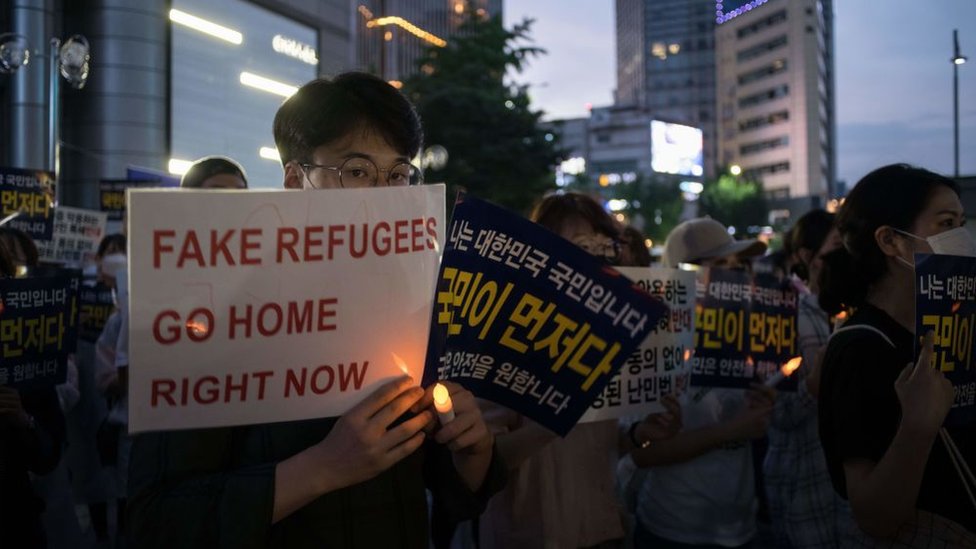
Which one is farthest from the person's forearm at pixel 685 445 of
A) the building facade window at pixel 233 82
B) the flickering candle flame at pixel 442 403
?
the building facade window at pixel 233 82

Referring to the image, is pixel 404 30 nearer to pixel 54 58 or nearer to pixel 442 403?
pixel 54 58

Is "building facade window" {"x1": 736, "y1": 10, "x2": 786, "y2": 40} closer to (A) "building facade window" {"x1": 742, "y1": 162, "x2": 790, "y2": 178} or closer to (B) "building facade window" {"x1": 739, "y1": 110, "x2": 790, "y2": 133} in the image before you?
(B) "building facade window" {"x1": 739, "y1": 110, "x2": 790, "y2": 133}

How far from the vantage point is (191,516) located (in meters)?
→ 1.44

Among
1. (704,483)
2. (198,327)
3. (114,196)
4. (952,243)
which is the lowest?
(704,483)

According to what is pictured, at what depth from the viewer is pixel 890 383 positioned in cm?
216

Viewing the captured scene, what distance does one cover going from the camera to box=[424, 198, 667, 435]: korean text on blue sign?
Answer: 69.2 inches

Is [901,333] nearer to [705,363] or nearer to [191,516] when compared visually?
[705,363]

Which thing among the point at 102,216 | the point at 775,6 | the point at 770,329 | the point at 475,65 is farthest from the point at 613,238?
the point at 775,6

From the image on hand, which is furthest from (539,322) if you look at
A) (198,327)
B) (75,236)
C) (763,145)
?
(763,145)

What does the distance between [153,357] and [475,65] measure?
26.2 metres

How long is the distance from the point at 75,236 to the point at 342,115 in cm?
709

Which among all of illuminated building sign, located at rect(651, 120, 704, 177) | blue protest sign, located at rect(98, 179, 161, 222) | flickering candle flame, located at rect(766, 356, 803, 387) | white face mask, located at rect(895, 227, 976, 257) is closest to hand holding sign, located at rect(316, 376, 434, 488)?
white face mask, located at rect(895, 227, 976, 257)

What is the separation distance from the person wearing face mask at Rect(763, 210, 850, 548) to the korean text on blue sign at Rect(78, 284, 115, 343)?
4.77m

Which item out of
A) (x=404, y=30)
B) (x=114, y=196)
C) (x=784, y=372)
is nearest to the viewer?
(x=784, y=372)
